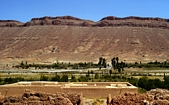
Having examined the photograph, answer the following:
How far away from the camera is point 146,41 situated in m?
114

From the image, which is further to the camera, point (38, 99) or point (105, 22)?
point (105, 22)

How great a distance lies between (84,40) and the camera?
11806 centimetres

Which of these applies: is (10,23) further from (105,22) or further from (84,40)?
(84,40)

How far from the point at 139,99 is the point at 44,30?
4706 inches

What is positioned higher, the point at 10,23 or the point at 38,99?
the point at 10,23

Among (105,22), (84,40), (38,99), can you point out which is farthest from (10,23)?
(38,99)

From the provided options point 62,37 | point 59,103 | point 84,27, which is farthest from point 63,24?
point 59,103

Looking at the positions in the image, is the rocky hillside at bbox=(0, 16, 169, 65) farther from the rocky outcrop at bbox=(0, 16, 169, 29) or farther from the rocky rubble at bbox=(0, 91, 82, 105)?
the rocky rubble at bbox=(0, 91, 82, 105)

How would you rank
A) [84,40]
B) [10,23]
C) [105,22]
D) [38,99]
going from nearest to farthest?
[38,99]
[84,40]
[105,22]
[10,23]

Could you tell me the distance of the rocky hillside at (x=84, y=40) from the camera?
335 ft

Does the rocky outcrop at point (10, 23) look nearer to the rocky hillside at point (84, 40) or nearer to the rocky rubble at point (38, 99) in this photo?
the rocky hillside at point (84, 40)

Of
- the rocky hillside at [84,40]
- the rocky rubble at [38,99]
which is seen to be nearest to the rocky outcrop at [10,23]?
the rocky hillside at [84,40]

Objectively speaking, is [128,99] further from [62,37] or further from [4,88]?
[62,37]

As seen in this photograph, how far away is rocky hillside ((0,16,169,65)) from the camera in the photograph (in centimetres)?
10200
